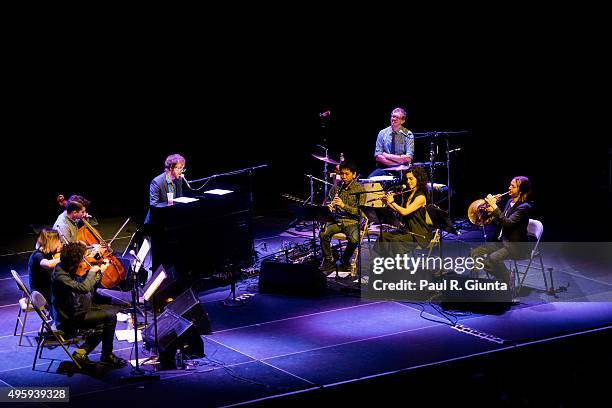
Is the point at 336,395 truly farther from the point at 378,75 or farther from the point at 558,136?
the point at 558,136

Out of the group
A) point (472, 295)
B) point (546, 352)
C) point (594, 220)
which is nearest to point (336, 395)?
point (546, 352)

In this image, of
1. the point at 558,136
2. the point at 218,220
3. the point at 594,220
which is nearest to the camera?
the point at 218,220

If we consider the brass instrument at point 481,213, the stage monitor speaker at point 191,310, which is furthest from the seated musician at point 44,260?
the brass instrument at point 481,213

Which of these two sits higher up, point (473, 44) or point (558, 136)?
point (473, 44)

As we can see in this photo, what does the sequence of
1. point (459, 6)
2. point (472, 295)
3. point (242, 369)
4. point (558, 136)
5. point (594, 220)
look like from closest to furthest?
point (242, 369), point (472, 295), point (594, 220), point (459, 6), point (558, 136)

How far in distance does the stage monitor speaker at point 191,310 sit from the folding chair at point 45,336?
101 cm

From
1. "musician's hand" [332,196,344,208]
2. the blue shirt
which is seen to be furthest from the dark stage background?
"musician's hand" [332,196,344,208]

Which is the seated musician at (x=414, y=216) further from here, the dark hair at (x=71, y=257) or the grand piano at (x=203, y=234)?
the dark hair at (x=71, y=257)

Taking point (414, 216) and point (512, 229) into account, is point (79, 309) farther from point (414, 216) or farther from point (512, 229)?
point (512, 229)

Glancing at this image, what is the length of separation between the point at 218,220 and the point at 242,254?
70 centimetres

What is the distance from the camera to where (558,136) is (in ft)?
56.8

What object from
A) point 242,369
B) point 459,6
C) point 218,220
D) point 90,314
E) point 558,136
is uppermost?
point 459,6

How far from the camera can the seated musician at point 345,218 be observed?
11.2m

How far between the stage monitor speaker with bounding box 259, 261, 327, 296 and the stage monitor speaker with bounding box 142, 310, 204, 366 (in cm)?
201
